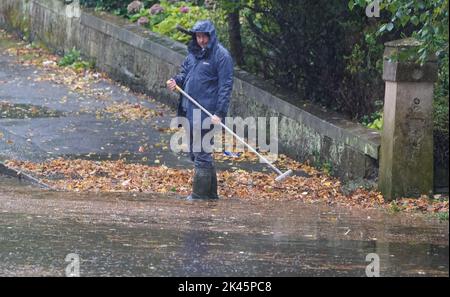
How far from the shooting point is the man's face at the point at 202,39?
38.5 ft

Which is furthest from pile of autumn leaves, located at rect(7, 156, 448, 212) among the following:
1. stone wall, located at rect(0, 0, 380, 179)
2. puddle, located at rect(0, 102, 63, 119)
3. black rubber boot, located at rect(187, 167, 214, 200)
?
puddle, located at rect(0, 102, 63, 119)

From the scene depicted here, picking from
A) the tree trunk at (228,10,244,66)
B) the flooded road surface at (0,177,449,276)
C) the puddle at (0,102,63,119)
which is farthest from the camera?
the puddle at (0,102,63,119)

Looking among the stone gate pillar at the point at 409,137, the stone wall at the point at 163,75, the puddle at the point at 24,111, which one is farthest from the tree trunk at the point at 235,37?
the stone gate pillar at the point at 409,137

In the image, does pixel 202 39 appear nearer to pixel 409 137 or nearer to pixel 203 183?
pixel 203 183

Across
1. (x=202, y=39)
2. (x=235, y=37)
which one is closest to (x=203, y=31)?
(x=202, y=39)

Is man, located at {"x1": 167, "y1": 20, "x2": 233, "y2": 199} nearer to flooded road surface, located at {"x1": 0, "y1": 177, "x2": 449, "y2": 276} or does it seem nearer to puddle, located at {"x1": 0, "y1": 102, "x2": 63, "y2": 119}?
flooded road surface, located at {"x1": 0, "y1": 177, "x2": 449, "y2": 276}

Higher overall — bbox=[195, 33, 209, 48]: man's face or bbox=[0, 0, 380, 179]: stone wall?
bbox=[195, 33, 209, 48]: man's face

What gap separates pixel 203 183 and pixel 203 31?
61.5 inches

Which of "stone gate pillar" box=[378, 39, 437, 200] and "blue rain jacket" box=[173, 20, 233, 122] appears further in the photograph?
"stone gate pillar" box=[378, 39, 437, 200]

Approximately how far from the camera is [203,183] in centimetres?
1182

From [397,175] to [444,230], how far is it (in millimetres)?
2266

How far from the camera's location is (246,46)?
1652 centimetres

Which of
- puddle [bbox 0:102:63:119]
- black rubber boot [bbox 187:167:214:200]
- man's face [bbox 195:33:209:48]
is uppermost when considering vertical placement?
man's face [bbox 195:33:209:48]

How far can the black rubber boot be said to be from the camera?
11.8m
